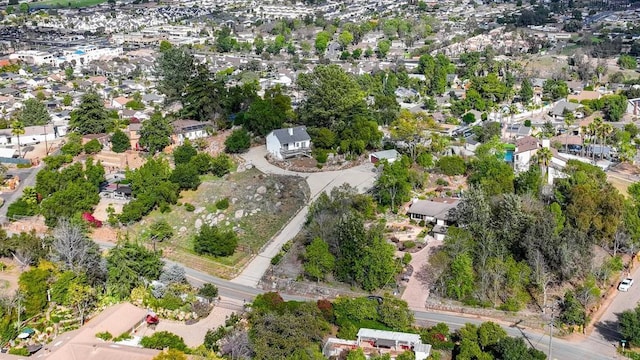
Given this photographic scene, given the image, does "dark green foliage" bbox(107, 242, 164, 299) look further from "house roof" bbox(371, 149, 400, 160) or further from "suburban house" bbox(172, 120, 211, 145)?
"suburban house" bbox(172, 120, 211, 145)

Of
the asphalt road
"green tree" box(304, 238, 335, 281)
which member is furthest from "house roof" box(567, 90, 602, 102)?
the asphalt road

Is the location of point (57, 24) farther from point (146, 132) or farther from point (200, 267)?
point (200, 267)

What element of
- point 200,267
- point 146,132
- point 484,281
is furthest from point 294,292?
point 146,132

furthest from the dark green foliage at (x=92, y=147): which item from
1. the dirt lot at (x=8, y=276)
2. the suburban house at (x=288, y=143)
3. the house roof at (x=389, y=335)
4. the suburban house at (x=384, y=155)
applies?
the house roof at (x=389, y=335)

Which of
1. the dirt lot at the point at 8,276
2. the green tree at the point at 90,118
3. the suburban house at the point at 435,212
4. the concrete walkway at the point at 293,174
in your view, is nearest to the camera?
the dirt lot at the point at 8,276

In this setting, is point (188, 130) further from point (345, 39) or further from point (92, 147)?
point (345, 39)

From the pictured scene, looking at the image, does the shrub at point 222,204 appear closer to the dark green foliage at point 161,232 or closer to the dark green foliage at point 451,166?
the dark green foliage at point 161,232
